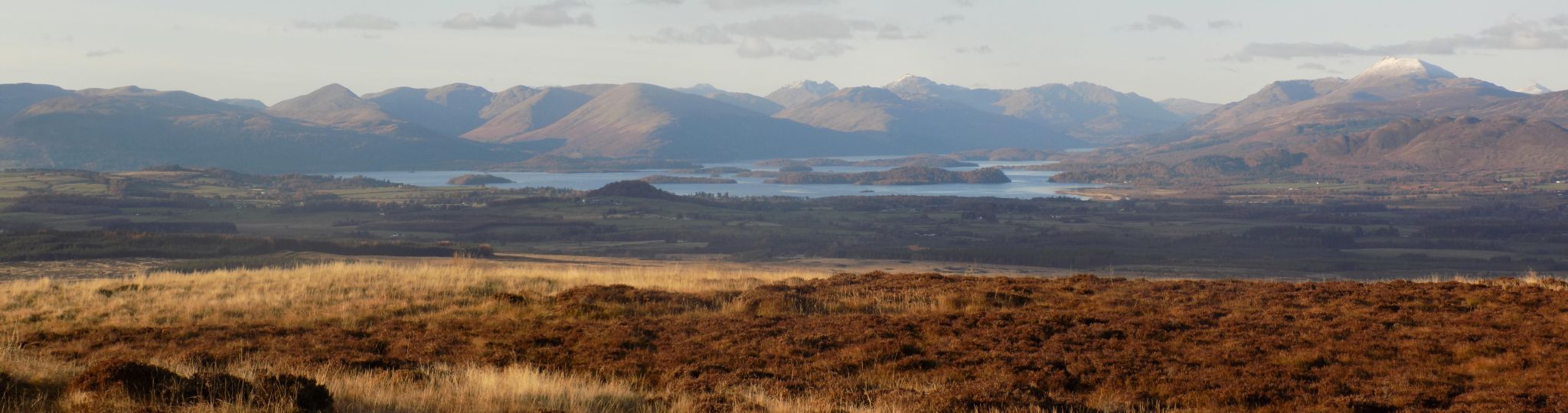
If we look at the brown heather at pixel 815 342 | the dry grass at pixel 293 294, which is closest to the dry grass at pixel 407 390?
the brown heather at pixel 815 342

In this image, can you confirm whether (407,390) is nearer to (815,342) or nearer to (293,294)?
(815,342)

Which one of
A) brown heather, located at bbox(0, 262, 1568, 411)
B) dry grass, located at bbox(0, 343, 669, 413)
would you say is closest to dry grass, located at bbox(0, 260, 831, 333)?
brown heather, located at bbox(0, 262, 1568, 411)

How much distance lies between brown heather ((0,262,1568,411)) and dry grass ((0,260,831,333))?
94 mm

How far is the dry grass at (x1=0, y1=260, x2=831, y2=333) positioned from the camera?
59.8ft

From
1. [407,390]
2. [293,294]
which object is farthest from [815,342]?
[293,294]

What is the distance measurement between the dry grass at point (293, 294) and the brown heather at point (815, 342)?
94 mm

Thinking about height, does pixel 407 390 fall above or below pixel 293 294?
above

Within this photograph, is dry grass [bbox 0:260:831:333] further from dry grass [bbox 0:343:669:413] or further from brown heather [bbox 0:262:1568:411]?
dry grass [bbox 0:343:669:413]

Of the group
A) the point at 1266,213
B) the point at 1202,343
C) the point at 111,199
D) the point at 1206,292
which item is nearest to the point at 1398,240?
the point at 1266,213

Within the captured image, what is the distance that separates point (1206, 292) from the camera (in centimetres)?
2012

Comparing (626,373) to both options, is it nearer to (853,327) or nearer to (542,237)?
(853,327)

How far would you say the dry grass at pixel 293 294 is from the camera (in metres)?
18.2

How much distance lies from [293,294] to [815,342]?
35.0ft

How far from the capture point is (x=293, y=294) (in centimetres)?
2083
